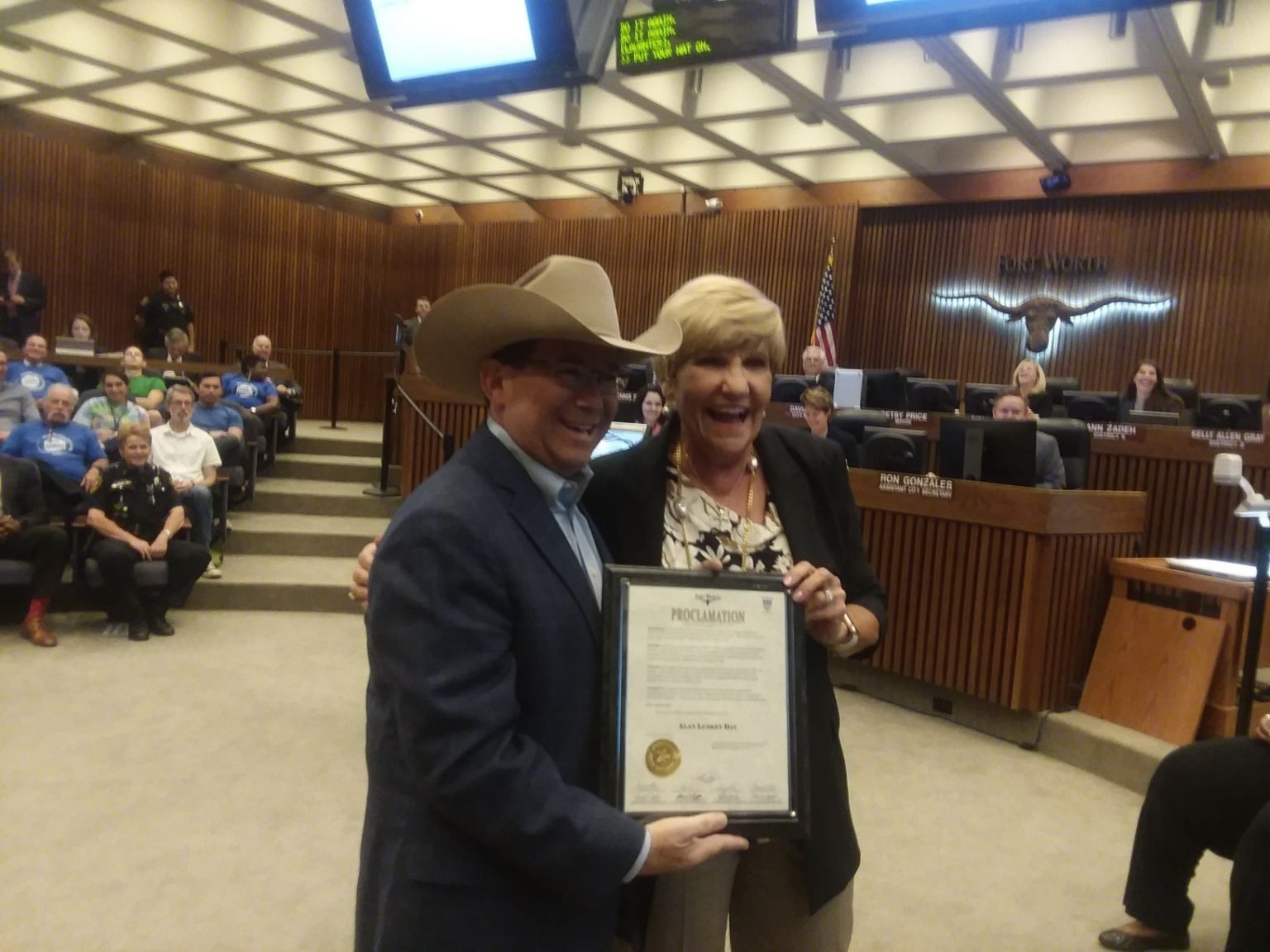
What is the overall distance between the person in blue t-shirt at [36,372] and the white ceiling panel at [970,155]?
763 centimetres

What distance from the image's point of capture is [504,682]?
98 cm

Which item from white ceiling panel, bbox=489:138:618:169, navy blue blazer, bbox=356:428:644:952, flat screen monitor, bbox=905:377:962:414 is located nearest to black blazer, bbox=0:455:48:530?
navy blue blazer, bbox=356:428:644:952

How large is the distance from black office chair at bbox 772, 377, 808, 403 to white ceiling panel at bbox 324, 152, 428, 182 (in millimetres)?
5856

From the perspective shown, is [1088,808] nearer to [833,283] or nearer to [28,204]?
[833,283]

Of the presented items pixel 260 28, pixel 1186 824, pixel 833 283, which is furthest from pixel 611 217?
pixel 1186 824

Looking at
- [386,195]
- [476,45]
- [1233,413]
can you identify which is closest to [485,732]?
[476,45]

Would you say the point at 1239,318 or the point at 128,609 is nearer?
the point at 128,609

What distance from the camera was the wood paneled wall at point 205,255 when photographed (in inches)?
420

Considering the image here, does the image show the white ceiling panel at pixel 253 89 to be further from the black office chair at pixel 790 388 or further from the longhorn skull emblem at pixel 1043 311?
the longhorn skull emblem at pixel 1043 311

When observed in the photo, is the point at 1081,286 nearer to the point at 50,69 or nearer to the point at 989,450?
the point at 989,450

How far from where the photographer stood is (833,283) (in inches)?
432

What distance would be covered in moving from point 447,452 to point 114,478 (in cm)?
213

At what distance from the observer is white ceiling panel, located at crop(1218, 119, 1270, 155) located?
7941mm

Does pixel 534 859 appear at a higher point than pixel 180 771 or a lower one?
higher
